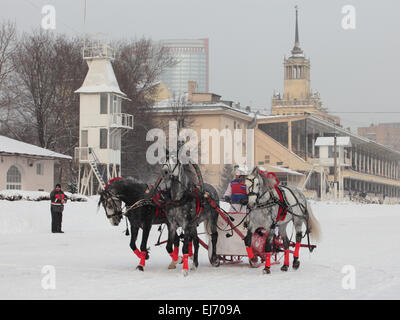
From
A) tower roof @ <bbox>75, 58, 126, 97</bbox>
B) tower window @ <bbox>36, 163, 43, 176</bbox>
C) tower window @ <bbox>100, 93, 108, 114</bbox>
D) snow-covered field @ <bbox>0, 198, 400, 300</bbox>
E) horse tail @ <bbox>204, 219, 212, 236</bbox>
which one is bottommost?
snow-covered field @ <bbox>0, 198, 400, 300</bbox>

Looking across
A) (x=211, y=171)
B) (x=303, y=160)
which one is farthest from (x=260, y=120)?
(x=211, y=171)

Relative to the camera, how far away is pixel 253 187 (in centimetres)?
1387

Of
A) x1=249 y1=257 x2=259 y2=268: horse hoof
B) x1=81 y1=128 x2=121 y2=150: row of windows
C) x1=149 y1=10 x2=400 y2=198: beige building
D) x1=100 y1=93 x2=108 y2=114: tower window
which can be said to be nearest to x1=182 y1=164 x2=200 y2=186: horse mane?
x1=249 y1=257 x2=259 y2=268: horse hoof

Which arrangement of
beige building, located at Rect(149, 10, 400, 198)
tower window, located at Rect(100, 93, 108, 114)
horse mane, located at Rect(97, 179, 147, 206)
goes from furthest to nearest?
beige building, located at Rect(149, 10, 400, 198) → tower window, located at Rect(100, 93, 108, 114) → horse mane, located at Rect(97, 179, 147, 206)

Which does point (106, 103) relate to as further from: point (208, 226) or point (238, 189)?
point (208, 226)

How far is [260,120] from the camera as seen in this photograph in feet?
253

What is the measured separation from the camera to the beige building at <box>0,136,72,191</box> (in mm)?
40188

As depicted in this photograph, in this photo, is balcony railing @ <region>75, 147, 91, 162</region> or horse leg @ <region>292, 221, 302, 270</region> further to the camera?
balcony railing @ <region>75, 147, 91, 162</region>

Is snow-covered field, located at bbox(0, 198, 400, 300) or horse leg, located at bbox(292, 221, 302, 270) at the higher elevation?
horse leg, located at bbox(292, 221, 302, 270)

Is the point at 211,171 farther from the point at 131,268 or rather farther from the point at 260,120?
the point at 131,268
